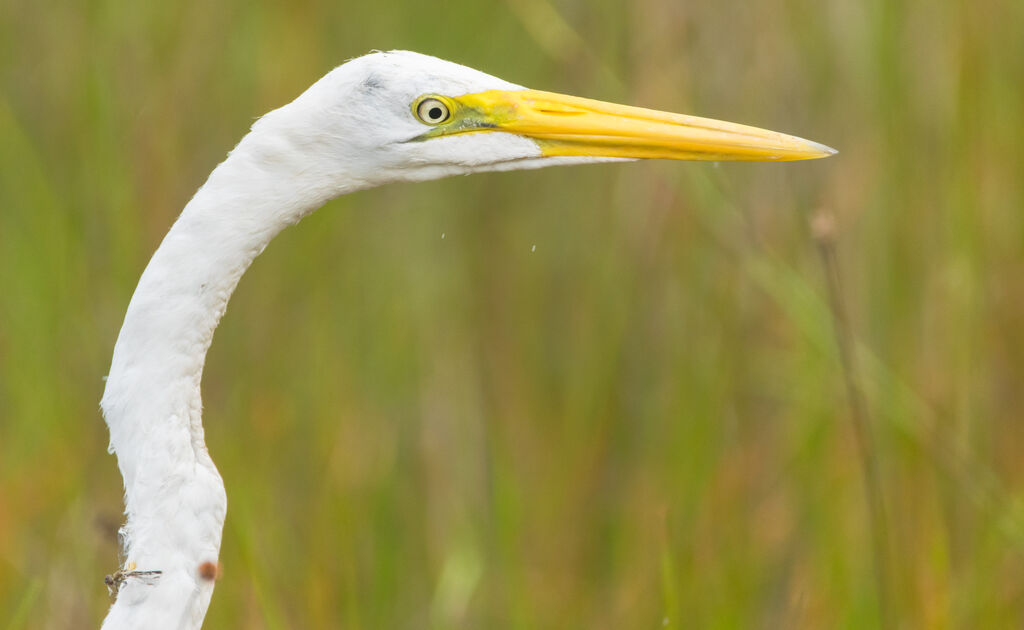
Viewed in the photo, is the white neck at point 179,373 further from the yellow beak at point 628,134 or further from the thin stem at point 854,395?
the thin stem at point 854,395

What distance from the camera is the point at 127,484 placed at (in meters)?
1.04

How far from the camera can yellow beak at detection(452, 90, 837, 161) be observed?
44.6 inches

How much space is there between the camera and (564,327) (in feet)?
7.84

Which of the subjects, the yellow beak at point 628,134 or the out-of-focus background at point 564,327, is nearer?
the yellow beak at point 628,134

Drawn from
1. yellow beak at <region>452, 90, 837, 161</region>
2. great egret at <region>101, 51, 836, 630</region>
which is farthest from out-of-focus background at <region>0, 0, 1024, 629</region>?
great egret at <region>101, 51, 836, 630</region>

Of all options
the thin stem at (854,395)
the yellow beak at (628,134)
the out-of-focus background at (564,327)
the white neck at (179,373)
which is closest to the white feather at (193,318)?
the white neck at (179,373)

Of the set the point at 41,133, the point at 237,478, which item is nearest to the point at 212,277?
the point at 237,478

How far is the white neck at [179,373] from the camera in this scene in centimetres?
100

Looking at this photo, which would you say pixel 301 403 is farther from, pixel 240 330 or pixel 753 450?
pixel 753 450

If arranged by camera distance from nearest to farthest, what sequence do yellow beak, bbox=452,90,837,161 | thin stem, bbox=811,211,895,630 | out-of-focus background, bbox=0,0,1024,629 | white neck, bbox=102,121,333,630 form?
1. white neck, bbox=102,121,333,630
2. yellow beak, bbox=452,90,837,161
3. thin stem, bbox=811,211,895,630
4. out-of-focus background, bbox=0,0,1024,629

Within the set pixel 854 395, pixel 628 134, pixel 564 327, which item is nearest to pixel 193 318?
pixel 628 134

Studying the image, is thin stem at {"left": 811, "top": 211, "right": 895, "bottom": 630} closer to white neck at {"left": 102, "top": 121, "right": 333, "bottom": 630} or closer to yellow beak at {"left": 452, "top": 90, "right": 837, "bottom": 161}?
yellow beak at {"left": 452, "top": 90, "right": 837, "bottom": 161}

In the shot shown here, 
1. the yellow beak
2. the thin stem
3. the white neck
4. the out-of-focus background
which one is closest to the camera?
the white neck

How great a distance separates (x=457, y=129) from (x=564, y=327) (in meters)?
1.30
